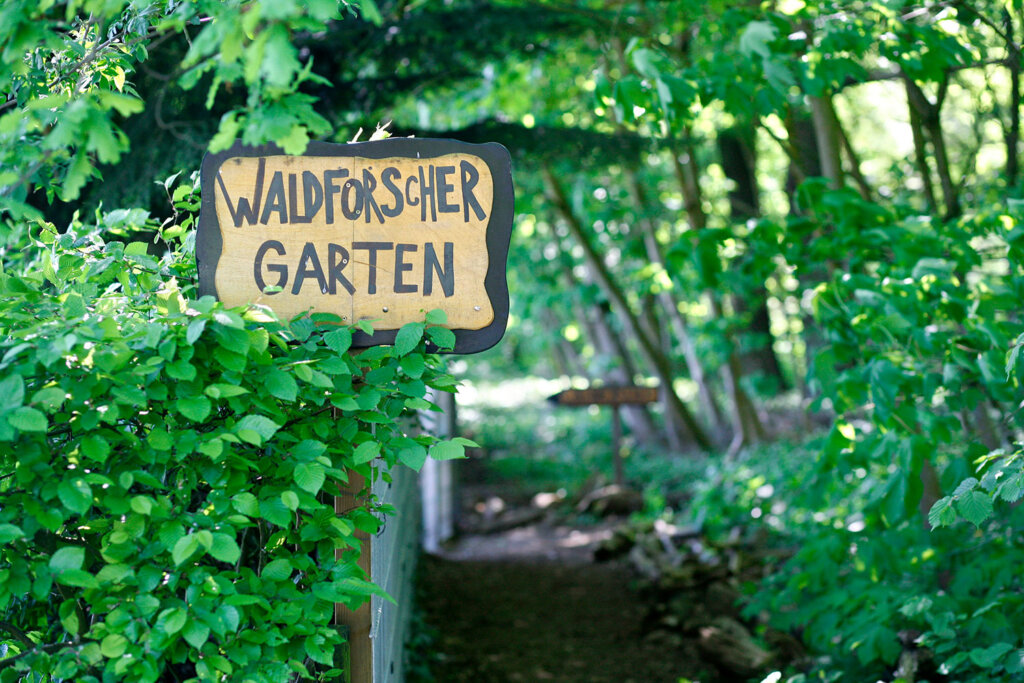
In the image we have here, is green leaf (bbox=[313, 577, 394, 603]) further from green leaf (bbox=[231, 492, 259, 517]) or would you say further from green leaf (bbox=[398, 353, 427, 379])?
green leaf (bbox=[398, 353, 427, 379])

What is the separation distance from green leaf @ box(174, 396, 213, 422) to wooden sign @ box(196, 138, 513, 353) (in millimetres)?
464

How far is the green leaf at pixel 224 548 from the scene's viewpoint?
1.91 meters

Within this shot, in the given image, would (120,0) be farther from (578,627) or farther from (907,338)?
(578,627)

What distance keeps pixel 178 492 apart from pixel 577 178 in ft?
29.1

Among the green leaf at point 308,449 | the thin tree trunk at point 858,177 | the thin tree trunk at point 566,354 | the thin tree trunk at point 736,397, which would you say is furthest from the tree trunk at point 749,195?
the green leaf at point 308,449

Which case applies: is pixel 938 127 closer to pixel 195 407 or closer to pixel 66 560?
pixel 195 407

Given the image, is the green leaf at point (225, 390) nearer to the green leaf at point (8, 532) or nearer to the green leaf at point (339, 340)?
the green leaf at point (339, 340)

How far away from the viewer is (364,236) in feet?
8.02

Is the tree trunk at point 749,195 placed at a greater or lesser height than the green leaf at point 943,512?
greater

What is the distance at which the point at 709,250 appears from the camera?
4281mm

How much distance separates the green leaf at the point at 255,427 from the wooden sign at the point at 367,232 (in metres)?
0.44

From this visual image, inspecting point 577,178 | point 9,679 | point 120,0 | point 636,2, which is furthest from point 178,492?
point 577,178

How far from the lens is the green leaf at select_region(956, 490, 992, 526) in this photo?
2.35m

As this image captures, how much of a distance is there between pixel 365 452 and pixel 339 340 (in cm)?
31
